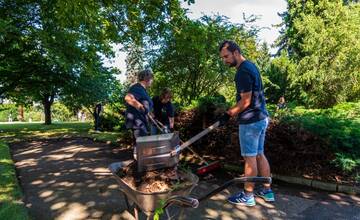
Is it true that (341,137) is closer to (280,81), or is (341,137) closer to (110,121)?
(110,121)

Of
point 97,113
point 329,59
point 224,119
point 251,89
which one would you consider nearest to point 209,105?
point 251,89

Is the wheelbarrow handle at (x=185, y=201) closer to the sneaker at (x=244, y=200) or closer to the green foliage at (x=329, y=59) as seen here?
the sneaker at (x=244, y=200)

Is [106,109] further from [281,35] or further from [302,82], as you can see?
[281,35]

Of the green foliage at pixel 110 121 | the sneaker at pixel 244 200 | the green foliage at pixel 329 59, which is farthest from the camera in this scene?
the green foliage at pixel 329 59

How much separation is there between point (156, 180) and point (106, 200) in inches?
73.1

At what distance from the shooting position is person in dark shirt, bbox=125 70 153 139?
5373 mm

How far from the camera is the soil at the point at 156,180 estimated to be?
3270 millimetres

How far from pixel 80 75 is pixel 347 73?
1735 centimetres

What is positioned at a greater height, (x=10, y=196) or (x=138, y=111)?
(x=138, y=111)

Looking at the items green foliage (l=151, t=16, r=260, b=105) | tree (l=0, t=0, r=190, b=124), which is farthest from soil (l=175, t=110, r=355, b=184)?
tree (l=0, t=0, r=190, b=124)

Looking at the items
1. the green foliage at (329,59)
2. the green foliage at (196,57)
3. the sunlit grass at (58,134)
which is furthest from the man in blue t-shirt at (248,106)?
the green foliage at (329,59)

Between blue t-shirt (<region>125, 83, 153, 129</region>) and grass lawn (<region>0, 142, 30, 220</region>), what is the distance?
6.48 feet

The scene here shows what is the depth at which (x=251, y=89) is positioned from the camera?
413 cm

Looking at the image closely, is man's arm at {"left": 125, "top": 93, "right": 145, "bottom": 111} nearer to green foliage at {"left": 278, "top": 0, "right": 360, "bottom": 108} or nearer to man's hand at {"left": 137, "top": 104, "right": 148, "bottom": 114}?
man's hand at {"left": 137, "top": 104, "right": 148, "bottom": 114}
